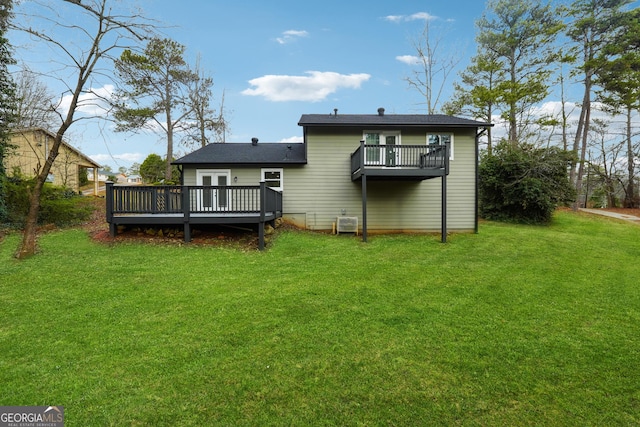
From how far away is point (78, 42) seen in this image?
23.4 feet

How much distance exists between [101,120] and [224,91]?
609 inches

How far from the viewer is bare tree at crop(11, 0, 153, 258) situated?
6.82m

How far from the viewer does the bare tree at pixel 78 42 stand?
22.4 ft

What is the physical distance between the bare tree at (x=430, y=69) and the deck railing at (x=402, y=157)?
10.9 metres

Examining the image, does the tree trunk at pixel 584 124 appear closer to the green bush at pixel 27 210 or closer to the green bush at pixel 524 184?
the green bush at pixel 524 184

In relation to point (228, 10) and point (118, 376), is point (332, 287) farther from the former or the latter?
point (228, 10)

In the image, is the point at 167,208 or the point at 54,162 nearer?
the point at 167,208

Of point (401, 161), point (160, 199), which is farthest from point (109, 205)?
point (401, 161)

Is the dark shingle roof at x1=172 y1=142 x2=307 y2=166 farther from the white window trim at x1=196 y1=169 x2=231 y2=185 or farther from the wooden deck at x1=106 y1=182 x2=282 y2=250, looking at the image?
the wooden deck at x1=106 y1=182 x2=282 y2=250

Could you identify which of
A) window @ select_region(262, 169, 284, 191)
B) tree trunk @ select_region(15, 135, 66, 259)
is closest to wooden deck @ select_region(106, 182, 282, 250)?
tree trunk @ select_region(15, 135, 66, 259)

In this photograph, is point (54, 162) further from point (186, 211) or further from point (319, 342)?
point (319, 342)

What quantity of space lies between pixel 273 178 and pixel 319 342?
872 centimetres

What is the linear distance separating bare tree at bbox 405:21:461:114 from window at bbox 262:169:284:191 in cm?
1297

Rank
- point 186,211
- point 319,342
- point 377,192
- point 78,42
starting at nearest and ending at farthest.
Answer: point 319,342 → point 78,42 → point 186,211 → point 377,192
